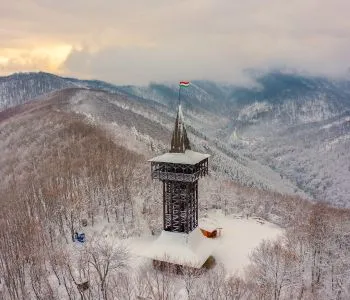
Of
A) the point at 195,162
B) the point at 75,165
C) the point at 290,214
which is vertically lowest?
the point at 290,214

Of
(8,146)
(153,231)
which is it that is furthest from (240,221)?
(8,146)

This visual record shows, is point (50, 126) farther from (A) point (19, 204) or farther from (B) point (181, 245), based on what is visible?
(B) point (181, 245)

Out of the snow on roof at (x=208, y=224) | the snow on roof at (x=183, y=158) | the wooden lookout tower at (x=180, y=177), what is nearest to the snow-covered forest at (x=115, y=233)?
the snow on roof at (x=208, y=224)

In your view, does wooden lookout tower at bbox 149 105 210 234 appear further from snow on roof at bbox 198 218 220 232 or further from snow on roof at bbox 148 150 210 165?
snow on roof at bbox 198 218 220 232

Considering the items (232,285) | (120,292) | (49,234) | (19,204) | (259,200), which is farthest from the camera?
(259,200)

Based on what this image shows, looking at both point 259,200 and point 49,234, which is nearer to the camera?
point 49,234
